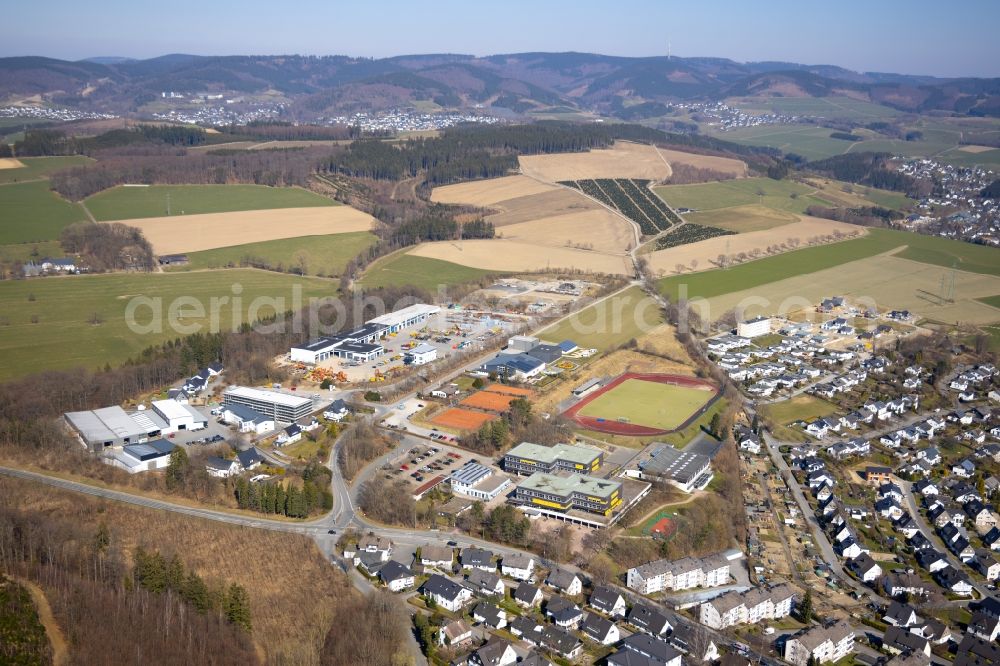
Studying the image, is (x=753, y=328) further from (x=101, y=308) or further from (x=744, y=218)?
(x=101, y=308)

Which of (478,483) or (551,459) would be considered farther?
(551,459)

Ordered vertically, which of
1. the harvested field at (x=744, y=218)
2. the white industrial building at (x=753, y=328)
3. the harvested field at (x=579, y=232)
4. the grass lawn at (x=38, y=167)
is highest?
the grass lawn at (x=38, y=167)

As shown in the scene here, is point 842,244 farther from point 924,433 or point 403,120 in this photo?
point 403,120

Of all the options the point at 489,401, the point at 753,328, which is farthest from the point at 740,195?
the point at 489,401

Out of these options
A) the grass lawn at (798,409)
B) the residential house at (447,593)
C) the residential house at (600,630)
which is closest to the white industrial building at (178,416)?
the residential house at (447,593)

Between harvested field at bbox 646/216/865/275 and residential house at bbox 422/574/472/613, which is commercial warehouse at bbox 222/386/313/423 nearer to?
residential house at bbox 422/574/472/613

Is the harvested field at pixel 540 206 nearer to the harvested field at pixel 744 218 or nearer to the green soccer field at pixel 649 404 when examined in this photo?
the harvested field at pixel 744 218

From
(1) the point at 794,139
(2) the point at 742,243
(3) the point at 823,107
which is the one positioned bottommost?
(2) the point at 742,243
